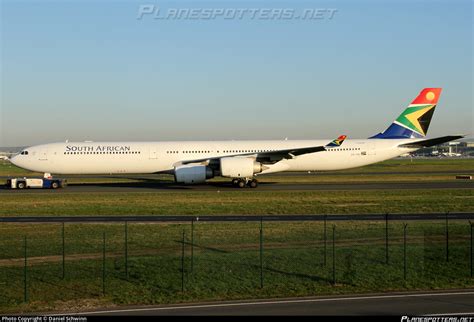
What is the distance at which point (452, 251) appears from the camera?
63.8ft

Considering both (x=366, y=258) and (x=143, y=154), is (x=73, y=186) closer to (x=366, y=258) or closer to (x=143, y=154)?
(x=143, y=154)

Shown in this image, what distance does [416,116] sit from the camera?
50938mm

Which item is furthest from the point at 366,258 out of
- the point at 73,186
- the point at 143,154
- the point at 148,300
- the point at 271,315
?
the point at 73,186

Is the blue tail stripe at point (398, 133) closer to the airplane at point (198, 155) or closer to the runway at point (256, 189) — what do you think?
the airplane at point (198, 155)

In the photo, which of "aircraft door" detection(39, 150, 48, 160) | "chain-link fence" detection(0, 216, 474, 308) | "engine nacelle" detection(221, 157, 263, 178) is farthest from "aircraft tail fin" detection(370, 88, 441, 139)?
"aircraft door" detection(39, 150, 48, 160)

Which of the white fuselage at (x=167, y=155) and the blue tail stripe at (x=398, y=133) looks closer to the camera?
the white fuselage at (x=167, y=155)

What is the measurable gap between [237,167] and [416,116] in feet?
61.7

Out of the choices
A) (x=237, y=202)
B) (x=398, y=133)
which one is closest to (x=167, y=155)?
(x=237, y=202)

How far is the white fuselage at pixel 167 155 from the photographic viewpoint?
47.7 metres

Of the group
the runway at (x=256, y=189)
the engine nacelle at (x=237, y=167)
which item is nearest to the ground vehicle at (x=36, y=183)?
the runway at (x=256, y=189)

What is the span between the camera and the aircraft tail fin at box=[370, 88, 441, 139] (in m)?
50.9

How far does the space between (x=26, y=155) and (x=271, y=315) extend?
41674 mm

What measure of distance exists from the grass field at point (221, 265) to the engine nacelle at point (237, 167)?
1905 cm

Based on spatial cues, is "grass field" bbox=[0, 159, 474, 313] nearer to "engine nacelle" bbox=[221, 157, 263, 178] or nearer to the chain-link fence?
the chain-link fence
